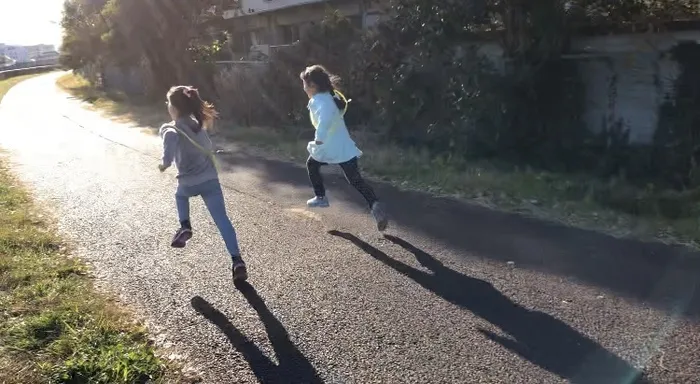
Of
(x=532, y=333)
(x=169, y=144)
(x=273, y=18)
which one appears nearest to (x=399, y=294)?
(x=532, y=333)

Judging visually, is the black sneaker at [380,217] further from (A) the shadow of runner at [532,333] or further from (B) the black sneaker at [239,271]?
(B) the black sneaker at [239,271]

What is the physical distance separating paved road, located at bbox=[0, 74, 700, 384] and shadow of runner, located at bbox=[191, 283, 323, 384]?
0.5 inches

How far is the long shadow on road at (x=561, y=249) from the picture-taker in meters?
5.13

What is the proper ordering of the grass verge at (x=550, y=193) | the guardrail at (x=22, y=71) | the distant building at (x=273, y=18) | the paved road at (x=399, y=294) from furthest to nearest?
the guardrail at (x=22, y=71) → the distant building at (x=273, y=18) → the grass verge at (x=550, y=193) → the paved road at (x=399, y=294)

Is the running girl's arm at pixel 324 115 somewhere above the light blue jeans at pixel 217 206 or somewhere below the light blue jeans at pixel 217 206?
above

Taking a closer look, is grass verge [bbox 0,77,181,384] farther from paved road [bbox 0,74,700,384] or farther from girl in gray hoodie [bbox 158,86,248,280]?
girl in gray hoodie [bbox 158,86,248,280]

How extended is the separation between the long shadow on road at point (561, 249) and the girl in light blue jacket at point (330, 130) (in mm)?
571

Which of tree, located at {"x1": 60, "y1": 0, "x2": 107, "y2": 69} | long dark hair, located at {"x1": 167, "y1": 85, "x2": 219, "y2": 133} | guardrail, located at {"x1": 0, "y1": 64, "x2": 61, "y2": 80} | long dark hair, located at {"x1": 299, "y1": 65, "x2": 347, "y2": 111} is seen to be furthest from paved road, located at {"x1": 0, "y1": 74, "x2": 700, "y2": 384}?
guardrail, located at {"x1": 0, "y1": 64, "x2": 61, "y2": 80}

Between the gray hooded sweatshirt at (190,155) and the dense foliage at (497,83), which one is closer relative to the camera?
the gray hooded sweatshirt at (190,155)

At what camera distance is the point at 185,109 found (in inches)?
223

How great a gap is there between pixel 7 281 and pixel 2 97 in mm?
33970

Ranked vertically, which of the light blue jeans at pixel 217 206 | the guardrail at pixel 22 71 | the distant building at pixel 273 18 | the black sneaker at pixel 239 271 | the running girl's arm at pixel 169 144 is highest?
the distant building at pixel 273 18

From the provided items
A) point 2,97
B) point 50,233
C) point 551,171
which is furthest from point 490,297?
point 2,97

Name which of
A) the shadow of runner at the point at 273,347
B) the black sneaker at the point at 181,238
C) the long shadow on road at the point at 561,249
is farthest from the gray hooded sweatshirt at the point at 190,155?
the long shadow on road at the point at 561,249
